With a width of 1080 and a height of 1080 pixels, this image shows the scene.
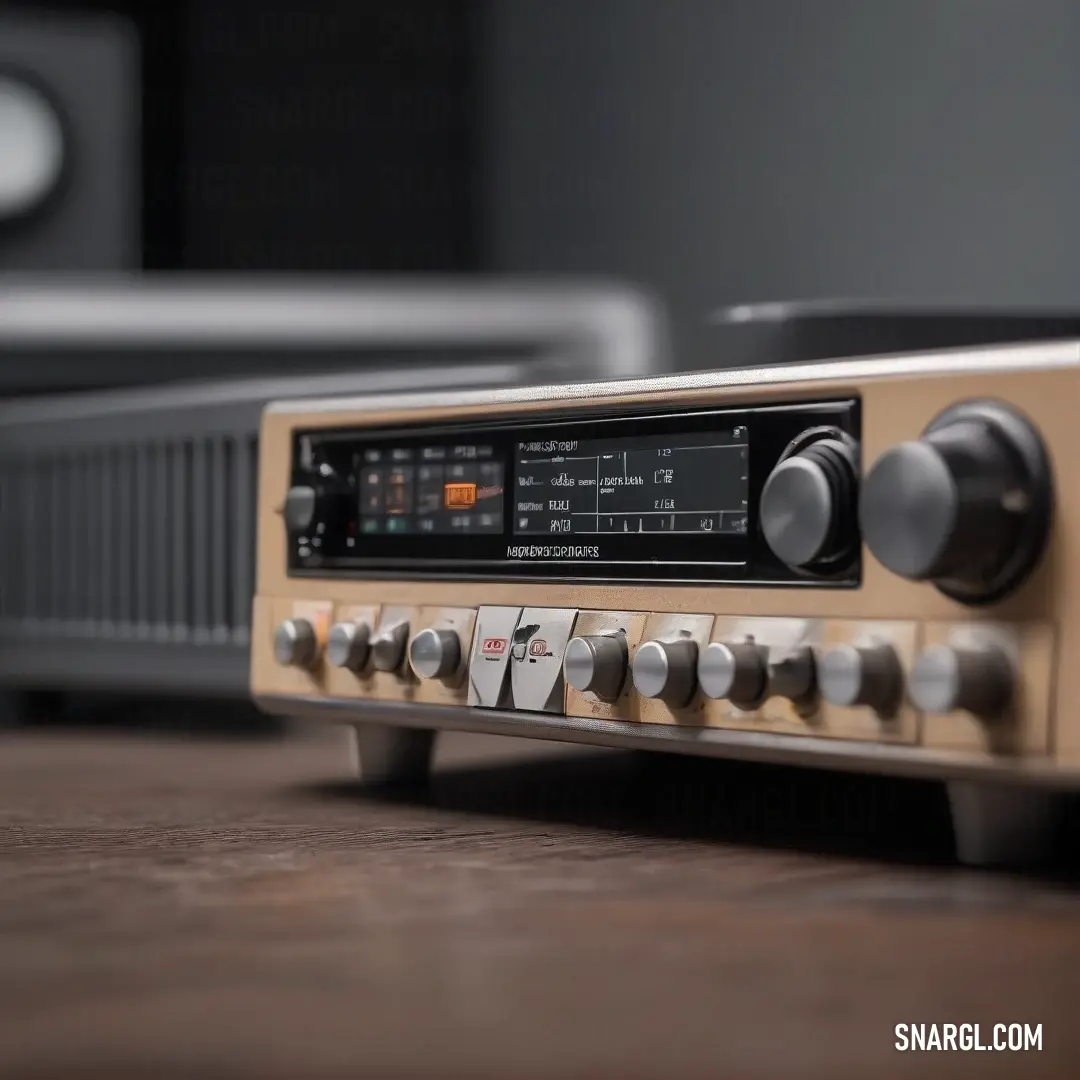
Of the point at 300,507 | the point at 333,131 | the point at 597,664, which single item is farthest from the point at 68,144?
the point at 597,664

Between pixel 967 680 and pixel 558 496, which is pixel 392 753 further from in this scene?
pixel 967 680

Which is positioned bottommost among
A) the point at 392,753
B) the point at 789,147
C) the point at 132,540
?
the point at 392,753

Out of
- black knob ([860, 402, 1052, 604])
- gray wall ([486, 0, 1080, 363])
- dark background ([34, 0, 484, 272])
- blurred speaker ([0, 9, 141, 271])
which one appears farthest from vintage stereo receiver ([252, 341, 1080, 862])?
dark background ([34, 0, 484, 272])

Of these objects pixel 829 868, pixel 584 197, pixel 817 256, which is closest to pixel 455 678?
pixel 829 868

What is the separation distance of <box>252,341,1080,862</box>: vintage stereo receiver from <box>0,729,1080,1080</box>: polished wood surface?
53mm

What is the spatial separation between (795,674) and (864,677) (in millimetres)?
33

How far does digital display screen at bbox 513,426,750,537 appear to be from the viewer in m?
0.69

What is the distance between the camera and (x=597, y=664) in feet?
2.30

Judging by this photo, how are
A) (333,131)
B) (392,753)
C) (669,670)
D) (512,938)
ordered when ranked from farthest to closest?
(333,131), (392,753), (669,670), (512,938)

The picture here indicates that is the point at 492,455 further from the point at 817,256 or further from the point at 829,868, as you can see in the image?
the point at 817,256

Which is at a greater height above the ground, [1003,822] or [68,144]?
[68,144]

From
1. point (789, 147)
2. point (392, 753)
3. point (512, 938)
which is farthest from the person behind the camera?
point (789, 147)

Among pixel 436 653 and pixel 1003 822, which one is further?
pixel 436 653

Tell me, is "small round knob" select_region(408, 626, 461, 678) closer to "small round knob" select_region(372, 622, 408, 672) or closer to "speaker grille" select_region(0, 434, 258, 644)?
"small round knob" select_region(372, 622, 408, 672)
